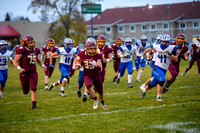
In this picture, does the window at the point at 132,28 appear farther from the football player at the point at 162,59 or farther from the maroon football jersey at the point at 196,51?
the football player at the point at 162,59

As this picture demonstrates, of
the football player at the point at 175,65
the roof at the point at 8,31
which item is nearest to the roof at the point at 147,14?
the roof at the point at 8,31

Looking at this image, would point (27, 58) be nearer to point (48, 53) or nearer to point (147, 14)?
point (48, 53)

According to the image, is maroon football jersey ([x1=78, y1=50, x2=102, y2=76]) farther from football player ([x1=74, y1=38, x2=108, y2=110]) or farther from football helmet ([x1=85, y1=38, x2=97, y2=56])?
football helmet ([x1=85, y1=38, x2=97, y2=56])

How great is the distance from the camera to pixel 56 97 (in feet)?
30.5

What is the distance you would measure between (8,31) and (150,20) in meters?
27.4

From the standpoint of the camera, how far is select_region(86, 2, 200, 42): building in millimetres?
47406

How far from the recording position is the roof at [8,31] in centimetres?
5296

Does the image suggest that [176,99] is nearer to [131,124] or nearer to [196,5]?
[131,124]

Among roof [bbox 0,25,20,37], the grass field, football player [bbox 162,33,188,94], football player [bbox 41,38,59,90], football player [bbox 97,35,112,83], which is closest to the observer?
the grass field

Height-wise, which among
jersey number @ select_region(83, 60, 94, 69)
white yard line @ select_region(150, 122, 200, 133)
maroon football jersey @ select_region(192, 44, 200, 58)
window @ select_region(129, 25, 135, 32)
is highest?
window @ select_region(129, 25, 135, 32)

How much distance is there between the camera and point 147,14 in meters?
52.4

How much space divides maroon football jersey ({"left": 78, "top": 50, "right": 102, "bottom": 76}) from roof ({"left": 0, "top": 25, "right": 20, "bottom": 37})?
1925 inches

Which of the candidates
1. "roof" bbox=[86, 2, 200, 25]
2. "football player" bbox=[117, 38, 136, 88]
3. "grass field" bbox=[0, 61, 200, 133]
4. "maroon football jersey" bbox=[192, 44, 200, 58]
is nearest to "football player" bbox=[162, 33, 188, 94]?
"grass field" bbox=[0, 61, 200, 133]

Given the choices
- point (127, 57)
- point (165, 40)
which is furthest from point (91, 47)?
point (127, 57)
